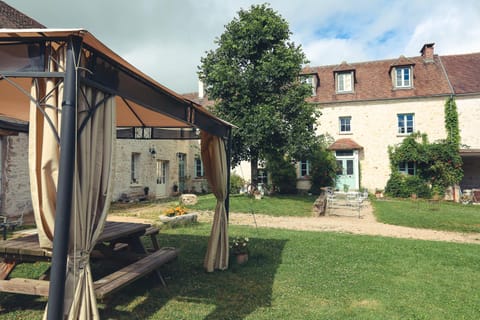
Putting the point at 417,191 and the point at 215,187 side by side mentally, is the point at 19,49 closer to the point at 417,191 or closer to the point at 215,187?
the point at 215,187

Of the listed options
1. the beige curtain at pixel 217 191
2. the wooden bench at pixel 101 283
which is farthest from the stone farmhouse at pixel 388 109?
the wooden bench at pixel 101 283

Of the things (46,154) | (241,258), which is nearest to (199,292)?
(241,258)

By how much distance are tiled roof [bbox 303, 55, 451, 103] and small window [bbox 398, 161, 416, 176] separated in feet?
13.0

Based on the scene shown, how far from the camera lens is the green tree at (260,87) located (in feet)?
46.0

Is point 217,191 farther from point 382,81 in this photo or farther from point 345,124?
point 382,81

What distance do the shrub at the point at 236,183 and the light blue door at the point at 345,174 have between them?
5.90 meters

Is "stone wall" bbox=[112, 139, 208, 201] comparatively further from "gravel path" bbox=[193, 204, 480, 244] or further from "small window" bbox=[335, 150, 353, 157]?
"small window" bbox=[335, 150, 353, 157]

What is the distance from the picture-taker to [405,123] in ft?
60.8

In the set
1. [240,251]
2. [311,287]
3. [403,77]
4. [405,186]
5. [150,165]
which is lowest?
[311,287]

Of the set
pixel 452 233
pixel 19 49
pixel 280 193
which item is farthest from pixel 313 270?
pixel 280 193

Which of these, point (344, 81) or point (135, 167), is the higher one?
point (344, 81)

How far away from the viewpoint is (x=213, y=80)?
1503 cm

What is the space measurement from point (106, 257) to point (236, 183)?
49.2ft

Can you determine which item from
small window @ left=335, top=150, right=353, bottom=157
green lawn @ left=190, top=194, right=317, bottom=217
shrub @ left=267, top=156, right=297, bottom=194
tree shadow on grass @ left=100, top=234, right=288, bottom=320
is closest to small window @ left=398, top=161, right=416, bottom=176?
small window @ left=335, top=150, right=353, bottom=157
